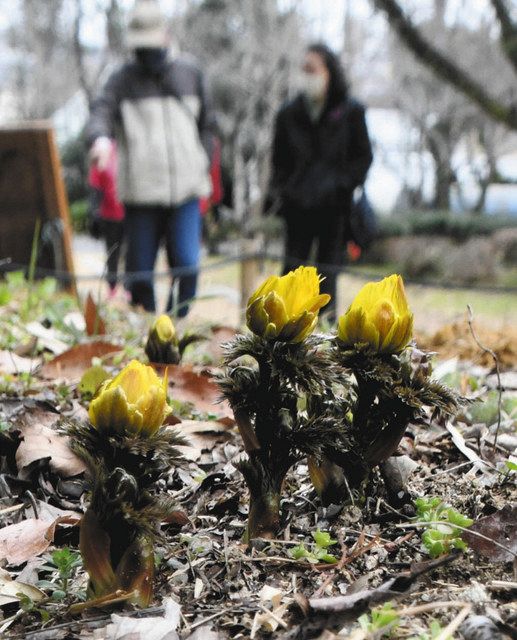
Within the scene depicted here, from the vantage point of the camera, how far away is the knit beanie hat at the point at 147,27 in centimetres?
567

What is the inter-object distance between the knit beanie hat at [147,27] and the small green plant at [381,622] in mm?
5145

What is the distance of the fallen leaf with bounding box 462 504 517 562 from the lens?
1.39 metres

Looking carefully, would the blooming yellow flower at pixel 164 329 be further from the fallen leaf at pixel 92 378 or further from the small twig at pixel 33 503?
the small twig at pixel 33 503

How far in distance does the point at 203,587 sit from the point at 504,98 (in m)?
23.3

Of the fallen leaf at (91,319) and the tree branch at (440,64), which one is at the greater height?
the tree branch at (440,64)

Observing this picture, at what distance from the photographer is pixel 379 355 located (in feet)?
4.55

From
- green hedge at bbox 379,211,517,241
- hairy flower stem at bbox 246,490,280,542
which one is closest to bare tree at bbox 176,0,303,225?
green hedge at bbox 379,211,517,241

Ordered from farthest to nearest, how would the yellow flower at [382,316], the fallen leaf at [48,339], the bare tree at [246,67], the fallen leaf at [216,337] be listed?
the bare tree at [246,67] < the fallen leaf at [216,337] < the fallen leaf at [48,339] < the yellow flower at [382,316]

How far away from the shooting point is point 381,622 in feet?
3.71

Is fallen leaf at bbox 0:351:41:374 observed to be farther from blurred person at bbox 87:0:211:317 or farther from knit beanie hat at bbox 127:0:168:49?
knit beanie hat at bbox 127:0:168:49

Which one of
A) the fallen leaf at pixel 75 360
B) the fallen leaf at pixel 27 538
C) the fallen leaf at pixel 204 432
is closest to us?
the fallen leaf at pixel 27 538

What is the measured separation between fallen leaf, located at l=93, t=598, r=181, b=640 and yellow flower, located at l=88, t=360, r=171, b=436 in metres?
0.28

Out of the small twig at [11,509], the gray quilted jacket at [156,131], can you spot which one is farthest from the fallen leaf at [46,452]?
the gray quilted jacket at [156,131]

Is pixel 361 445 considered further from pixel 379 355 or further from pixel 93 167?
pixel 93 167
